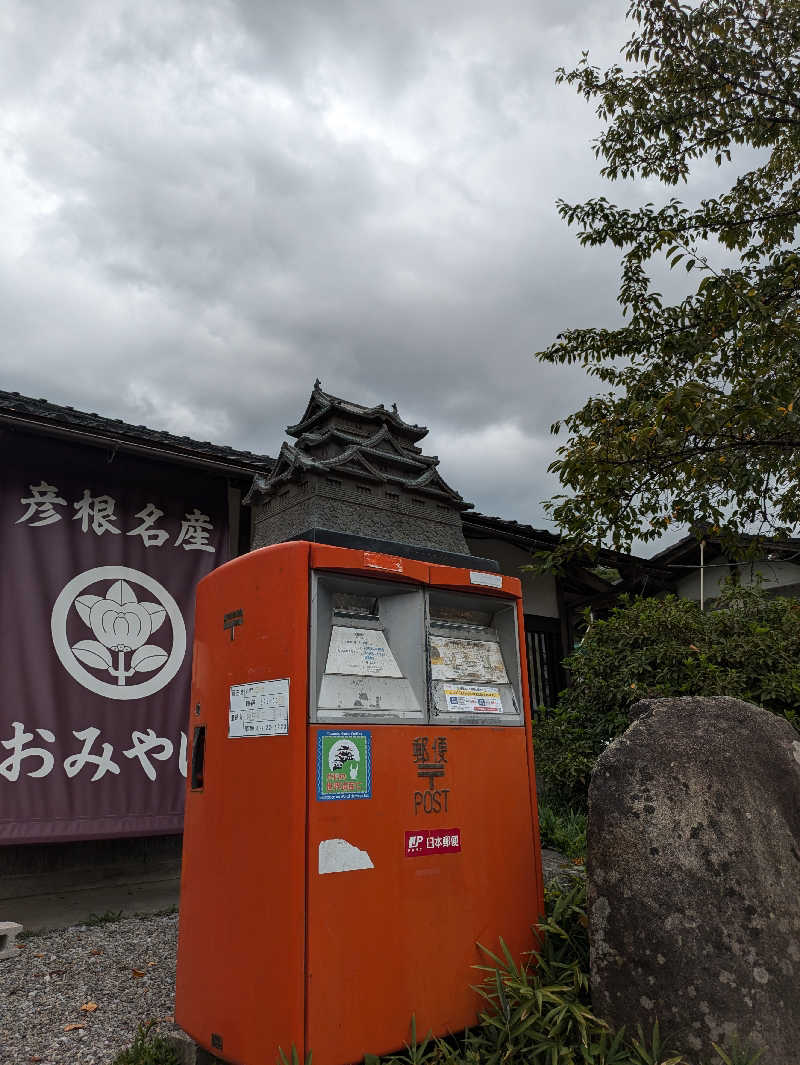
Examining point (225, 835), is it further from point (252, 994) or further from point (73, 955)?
point (73, 955)

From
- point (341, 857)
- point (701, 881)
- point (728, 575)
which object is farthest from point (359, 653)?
point (728, 575)

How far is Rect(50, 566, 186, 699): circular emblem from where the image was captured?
568 cm

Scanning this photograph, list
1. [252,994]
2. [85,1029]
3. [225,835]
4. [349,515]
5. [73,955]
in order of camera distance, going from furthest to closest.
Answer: [73,955] → [349,515] → [85,1029] → [225,835] → [252,994]

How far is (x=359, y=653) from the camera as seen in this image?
3045mm

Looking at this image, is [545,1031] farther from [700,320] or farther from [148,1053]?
[700,320]

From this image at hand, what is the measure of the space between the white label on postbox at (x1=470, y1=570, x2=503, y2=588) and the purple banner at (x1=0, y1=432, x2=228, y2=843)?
11.6ft

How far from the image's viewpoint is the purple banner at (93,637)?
5.41 m

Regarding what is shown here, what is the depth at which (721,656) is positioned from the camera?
574 centimetres

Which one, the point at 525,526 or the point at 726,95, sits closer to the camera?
the point at 726,95

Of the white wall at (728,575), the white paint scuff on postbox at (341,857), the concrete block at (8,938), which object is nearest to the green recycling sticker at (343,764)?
the white paint scuff on postbox at (341,857)

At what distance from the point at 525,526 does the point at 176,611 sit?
4503 mm

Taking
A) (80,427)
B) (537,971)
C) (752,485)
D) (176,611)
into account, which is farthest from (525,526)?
(537,971)

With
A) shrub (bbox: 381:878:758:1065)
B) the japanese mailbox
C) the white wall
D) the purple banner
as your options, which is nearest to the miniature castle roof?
the japanese mailbox

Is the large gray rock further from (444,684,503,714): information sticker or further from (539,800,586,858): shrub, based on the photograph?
(539,800,586,858): shrub
